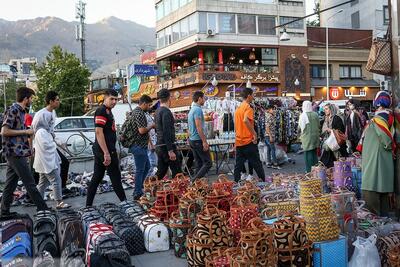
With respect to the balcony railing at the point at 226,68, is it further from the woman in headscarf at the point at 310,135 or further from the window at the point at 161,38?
the woman in headscarf at the point at 310,135

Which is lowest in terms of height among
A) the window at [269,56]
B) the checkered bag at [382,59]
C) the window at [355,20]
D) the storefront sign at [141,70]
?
the checkered bag at [382,59]

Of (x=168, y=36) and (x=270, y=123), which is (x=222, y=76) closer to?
(x=168, y=36)

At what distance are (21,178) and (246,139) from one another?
383cm

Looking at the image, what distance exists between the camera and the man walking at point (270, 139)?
12.6 m

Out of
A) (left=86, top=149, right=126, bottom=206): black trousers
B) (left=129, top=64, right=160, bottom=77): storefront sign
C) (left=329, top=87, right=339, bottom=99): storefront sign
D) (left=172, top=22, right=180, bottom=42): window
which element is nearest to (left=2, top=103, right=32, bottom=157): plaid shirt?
(left=86, top=149, right=126, bottom=206): black trousers

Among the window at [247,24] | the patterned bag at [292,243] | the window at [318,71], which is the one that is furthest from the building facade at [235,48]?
the patterned bag at [292,243]

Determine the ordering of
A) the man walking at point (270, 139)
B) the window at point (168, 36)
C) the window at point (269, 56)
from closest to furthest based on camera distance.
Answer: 1. the man walking at point (270, 139)
2. the window at point (269, 56)
3. the window at point (168, 36)

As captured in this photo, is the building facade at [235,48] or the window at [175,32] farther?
the window at [175,32]

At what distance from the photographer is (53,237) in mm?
4570

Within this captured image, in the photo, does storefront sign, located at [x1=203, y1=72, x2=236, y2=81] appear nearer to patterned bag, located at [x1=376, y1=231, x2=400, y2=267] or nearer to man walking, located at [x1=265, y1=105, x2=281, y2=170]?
man walking, located at [x1=265, y1=105, x2=281, y2=170]

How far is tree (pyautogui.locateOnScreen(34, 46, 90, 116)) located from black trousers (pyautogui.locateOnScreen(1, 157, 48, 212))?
29608 millimetres

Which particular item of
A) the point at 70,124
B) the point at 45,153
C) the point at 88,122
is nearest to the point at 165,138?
the point at 45,153

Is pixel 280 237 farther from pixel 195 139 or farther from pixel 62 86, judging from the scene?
pixel 62 86

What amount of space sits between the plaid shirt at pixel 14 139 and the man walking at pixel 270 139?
298 inches
